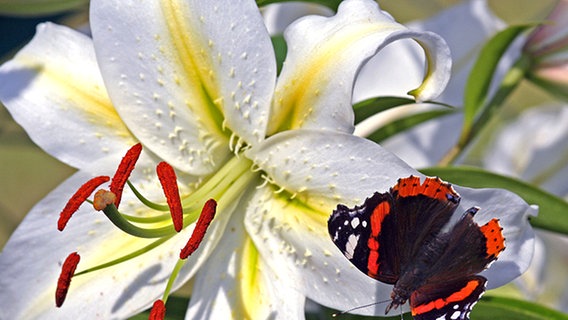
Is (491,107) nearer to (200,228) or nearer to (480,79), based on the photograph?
(480,79)

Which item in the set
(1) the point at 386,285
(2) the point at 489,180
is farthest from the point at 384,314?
(2) the point at 489,180

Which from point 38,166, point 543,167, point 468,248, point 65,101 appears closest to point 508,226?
Answer: point 468,248

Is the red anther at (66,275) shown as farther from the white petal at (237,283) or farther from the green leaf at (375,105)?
the green leaf at (375,105)

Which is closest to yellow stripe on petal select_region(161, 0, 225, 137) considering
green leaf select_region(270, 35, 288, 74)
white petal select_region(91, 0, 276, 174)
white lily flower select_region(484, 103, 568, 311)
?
white petal select_region(91, 0, 276, 174)

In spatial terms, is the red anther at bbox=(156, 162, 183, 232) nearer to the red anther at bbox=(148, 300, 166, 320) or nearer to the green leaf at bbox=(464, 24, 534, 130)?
the red anther at bbox=(148, 300, 166, 320)

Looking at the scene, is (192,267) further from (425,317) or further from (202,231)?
(425,317)

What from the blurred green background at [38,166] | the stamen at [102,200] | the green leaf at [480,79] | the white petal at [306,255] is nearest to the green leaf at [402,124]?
the green leaf at [480,79]
